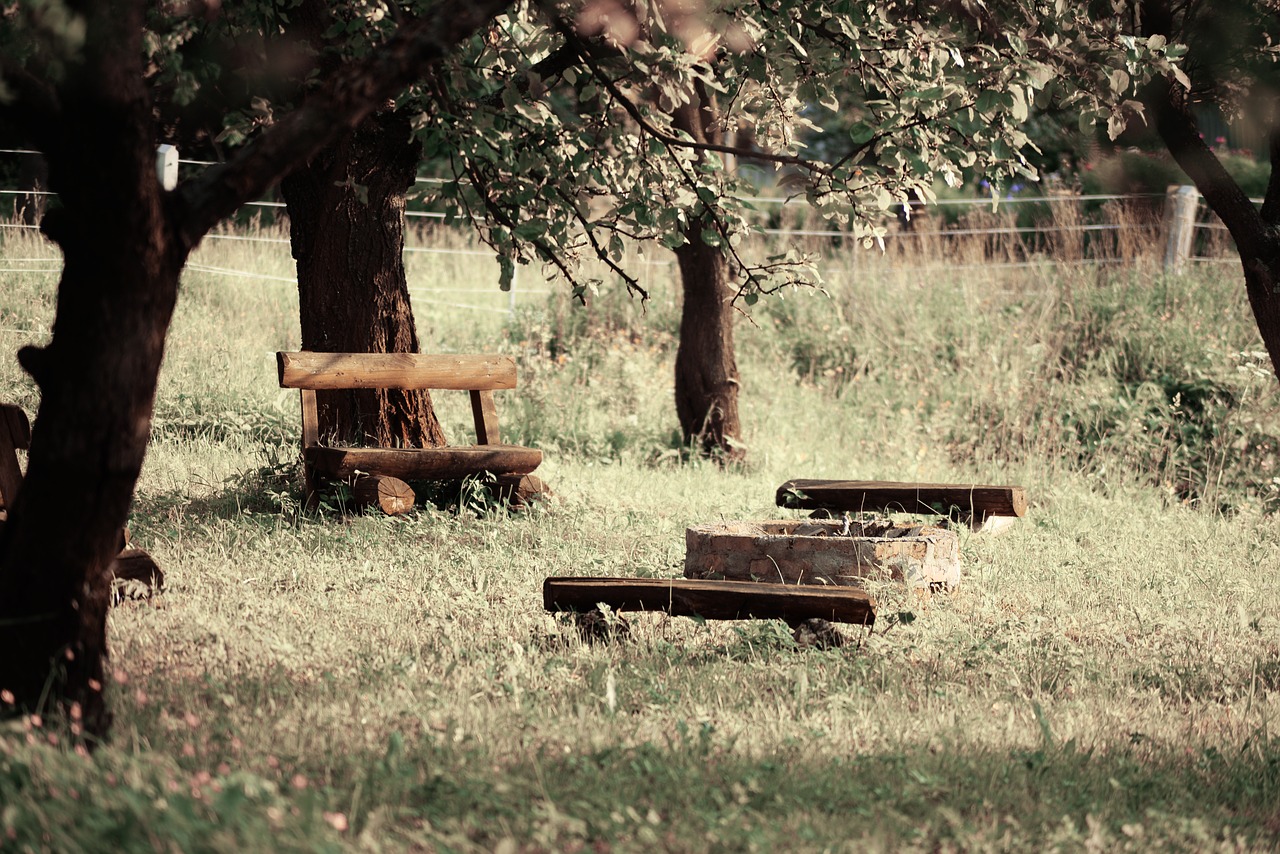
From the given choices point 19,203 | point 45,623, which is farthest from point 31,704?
point 19,203

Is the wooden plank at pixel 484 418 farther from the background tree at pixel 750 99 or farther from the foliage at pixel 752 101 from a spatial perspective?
the foliage at pixel 752 101

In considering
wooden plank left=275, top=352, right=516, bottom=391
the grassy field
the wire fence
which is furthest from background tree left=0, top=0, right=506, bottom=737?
the wire fence

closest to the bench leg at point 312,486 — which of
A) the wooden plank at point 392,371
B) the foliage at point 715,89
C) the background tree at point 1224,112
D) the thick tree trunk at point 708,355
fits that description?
the wooden plank at point 392,371

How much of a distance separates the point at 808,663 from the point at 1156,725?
3.91 ft

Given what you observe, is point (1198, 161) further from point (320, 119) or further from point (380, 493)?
point (380, 493)

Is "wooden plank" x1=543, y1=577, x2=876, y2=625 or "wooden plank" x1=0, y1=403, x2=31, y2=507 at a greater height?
"wooden plank" x1=0, y1=403, x2=31, y2=507

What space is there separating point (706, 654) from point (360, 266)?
3937 millimetres

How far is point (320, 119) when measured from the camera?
11.7 feet

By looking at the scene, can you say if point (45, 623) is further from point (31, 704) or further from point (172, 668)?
point (172, 668)

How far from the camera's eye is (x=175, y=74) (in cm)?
718

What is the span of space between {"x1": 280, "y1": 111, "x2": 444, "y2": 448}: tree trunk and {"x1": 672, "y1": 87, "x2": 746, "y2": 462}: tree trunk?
9.49 ft

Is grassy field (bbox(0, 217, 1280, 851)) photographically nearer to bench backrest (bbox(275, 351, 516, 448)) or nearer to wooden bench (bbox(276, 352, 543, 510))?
wooden bench (bbox(276, 352, 543, 510))

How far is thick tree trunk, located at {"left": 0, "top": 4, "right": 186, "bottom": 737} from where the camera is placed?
11.0ft

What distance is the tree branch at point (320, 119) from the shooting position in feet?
11.6
